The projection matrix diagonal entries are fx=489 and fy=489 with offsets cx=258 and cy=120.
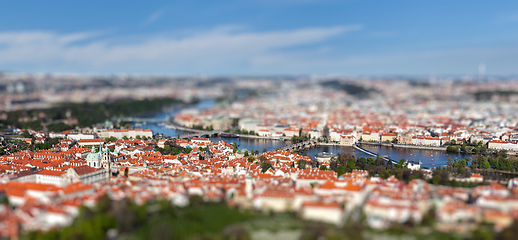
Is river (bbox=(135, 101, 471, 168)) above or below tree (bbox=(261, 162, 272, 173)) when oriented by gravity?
below

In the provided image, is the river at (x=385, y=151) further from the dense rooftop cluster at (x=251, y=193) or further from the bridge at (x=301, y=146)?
the dense rooftop cluster at (x=251, y=193)

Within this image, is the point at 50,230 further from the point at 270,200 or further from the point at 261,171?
the point at 261,171

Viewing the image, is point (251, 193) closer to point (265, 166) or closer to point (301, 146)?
point (265, 166)

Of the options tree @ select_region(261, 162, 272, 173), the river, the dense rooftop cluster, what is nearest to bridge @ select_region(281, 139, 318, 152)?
the river

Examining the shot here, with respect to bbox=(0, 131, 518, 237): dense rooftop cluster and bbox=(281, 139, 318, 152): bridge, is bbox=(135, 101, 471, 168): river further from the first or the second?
bbox=(0, 131, 518, 237): dense rooftop cluster

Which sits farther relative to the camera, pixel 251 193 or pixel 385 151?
pixel 385 151

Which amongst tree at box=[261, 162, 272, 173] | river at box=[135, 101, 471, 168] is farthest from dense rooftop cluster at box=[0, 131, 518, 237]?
river at box=[135, 101, 471, 168]

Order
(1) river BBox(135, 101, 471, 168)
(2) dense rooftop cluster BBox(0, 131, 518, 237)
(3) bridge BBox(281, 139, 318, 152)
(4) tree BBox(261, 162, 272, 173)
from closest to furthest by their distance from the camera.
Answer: (2) dense rooftop cluster BBox(0, 131, 518, 237) → (4) tree BBox(261, 162, 272, 173) → (1) river BBox(135, 101, 471, 168) → (3) bridge BBox(281, 139, 318, 152)

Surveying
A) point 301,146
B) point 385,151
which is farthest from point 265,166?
point 385,151

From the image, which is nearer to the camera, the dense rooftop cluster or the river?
the dense rooftop cluster

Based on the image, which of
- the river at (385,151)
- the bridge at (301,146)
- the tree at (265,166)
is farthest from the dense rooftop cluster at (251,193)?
the bridge at (301,146)

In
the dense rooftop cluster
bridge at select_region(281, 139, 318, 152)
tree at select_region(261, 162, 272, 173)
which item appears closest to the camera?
the dense rooftop cluster

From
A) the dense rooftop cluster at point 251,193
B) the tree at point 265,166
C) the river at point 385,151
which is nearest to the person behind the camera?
the dense rooftop cluster at point 251,193

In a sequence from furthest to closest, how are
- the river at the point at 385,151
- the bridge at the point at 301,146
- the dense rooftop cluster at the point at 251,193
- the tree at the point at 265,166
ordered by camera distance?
the bridge at the point at 301,146 → the river at the point at 385,151 → the tree at the point at 265,166 → the dense rooftop cluster at the point at 251,193
